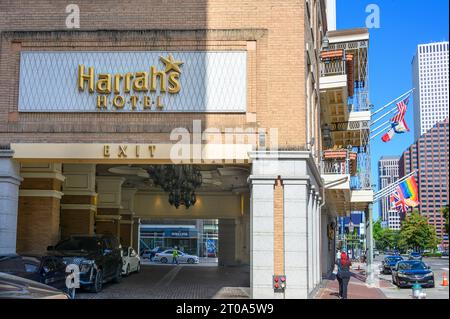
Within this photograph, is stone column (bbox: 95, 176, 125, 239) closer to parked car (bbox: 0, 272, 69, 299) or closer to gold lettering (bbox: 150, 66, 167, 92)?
gold lettering (bbox: 150, 66, 167, 92)

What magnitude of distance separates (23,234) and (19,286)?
1307 cm

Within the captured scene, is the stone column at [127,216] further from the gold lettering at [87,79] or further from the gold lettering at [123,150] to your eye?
the gold lettering at [123,150]

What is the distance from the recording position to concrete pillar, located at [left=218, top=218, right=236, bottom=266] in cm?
3950

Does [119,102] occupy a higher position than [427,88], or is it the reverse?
[427,88]

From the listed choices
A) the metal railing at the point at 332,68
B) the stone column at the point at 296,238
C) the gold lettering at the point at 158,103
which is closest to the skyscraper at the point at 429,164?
the metal railing at the point at 332,68

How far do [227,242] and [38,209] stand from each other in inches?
826

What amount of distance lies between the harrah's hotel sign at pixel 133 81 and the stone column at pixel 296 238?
2827 millimetres

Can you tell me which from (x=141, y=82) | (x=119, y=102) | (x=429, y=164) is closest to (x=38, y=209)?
(x=119, y=102)

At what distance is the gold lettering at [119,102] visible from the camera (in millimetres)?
17094

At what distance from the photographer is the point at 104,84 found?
1727cm

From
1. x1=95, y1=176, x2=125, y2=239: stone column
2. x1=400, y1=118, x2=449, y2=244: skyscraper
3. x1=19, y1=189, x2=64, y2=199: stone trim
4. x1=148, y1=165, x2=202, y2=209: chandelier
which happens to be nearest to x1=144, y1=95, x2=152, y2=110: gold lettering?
x1=19, y1=189, x2=64, y2=199: stone trim

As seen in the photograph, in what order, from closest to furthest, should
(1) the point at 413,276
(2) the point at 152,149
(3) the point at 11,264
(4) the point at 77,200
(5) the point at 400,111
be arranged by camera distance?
(3) the point at 11,264
(2) the point at 152,149
(4) the point at 77,200
(1) the point at 413,276
(5) the point at 400,111

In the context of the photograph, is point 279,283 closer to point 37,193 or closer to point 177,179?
point 37,193
